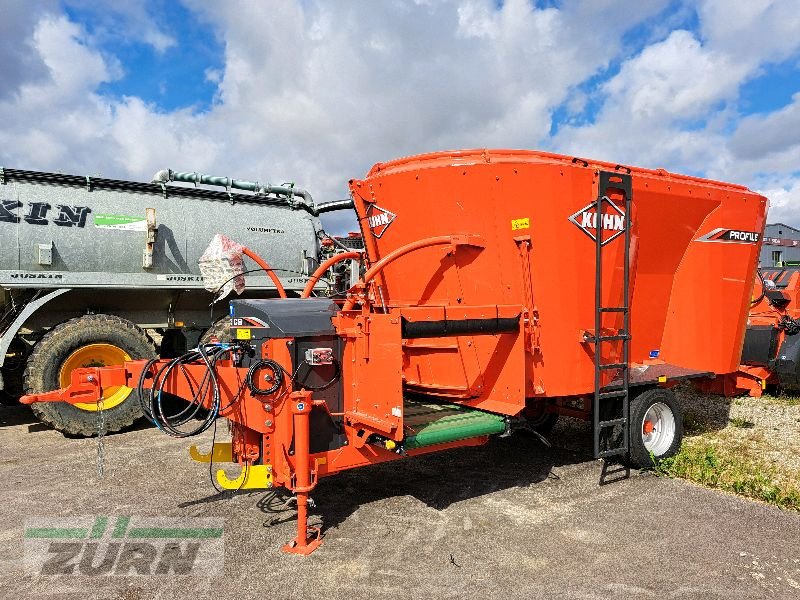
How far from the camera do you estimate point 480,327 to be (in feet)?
15.1

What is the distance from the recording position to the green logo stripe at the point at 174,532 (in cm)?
418

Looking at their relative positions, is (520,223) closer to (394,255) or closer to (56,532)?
(394,255)

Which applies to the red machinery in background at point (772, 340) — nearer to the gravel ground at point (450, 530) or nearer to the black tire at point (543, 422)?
the black tire at point (543, 422)

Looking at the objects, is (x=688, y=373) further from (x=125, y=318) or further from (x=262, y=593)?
(x=125, y=318)

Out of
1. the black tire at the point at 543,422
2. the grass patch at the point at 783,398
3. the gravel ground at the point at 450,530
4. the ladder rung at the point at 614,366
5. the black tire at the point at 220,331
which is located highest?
the black tire at the point at 220,331

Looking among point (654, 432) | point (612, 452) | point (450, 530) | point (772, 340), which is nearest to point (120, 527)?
point (450, 530)

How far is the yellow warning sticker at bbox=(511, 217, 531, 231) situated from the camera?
15.7 feet

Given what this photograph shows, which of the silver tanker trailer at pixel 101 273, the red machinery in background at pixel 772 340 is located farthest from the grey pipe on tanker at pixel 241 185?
the red machinery in background at pixel 772 340

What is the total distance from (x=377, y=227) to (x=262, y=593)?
334 centimetres

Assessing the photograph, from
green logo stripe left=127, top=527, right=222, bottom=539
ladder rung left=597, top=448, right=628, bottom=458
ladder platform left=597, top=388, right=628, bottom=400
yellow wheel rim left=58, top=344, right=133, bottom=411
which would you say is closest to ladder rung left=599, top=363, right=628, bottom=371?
ladder platform left=597, top=388, right=628, bottom=400

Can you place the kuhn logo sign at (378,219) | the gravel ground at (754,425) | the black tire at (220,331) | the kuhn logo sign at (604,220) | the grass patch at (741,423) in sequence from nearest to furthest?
the kuhn logo sign at (604,220)
the kuhn logo sign at (378,219)
the gravel ground at (754,425)
the grass patch at (741,423)
the black tire at (220,331)

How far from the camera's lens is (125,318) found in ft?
26.2

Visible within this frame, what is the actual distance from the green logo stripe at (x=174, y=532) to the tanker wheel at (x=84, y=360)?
2.97 m

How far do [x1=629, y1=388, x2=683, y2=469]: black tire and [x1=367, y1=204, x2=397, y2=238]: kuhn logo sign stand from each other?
2.90 m
